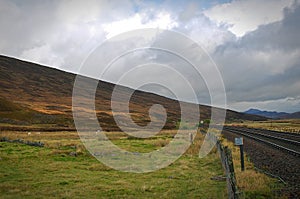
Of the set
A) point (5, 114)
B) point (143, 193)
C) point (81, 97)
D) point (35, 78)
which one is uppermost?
point (35, 78)

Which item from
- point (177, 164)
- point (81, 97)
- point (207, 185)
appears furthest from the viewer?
point (81, 97)

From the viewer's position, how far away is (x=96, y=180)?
14.9 meters

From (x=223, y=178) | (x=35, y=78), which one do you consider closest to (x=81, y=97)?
(x=35, y=78)

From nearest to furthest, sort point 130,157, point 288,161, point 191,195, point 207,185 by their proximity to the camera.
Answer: point 191,195 < point 207,185 < point 288,161 < point 130,157

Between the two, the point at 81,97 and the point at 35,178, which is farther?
the point at 81,97

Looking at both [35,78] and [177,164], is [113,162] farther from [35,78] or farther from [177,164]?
[35,78]

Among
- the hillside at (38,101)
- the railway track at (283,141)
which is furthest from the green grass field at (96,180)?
the hillside at (38,101)

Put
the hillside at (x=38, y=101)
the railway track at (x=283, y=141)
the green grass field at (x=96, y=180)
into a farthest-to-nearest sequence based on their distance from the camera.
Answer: the hillside at (x=38, y=101) < the railway track at (x=283, y=141) < the green grass field at (x=96, y=180)

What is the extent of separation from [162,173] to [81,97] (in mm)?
159499

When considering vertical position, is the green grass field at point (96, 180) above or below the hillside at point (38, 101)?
below

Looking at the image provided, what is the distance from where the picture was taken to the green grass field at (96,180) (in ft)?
40.0

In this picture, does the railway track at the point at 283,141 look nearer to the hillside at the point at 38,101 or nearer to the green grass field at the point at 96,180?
the green grass field at the point at 96,180

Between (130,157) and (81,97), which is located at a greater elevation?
(81,97)

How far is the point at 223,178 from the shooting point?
1398 cm
